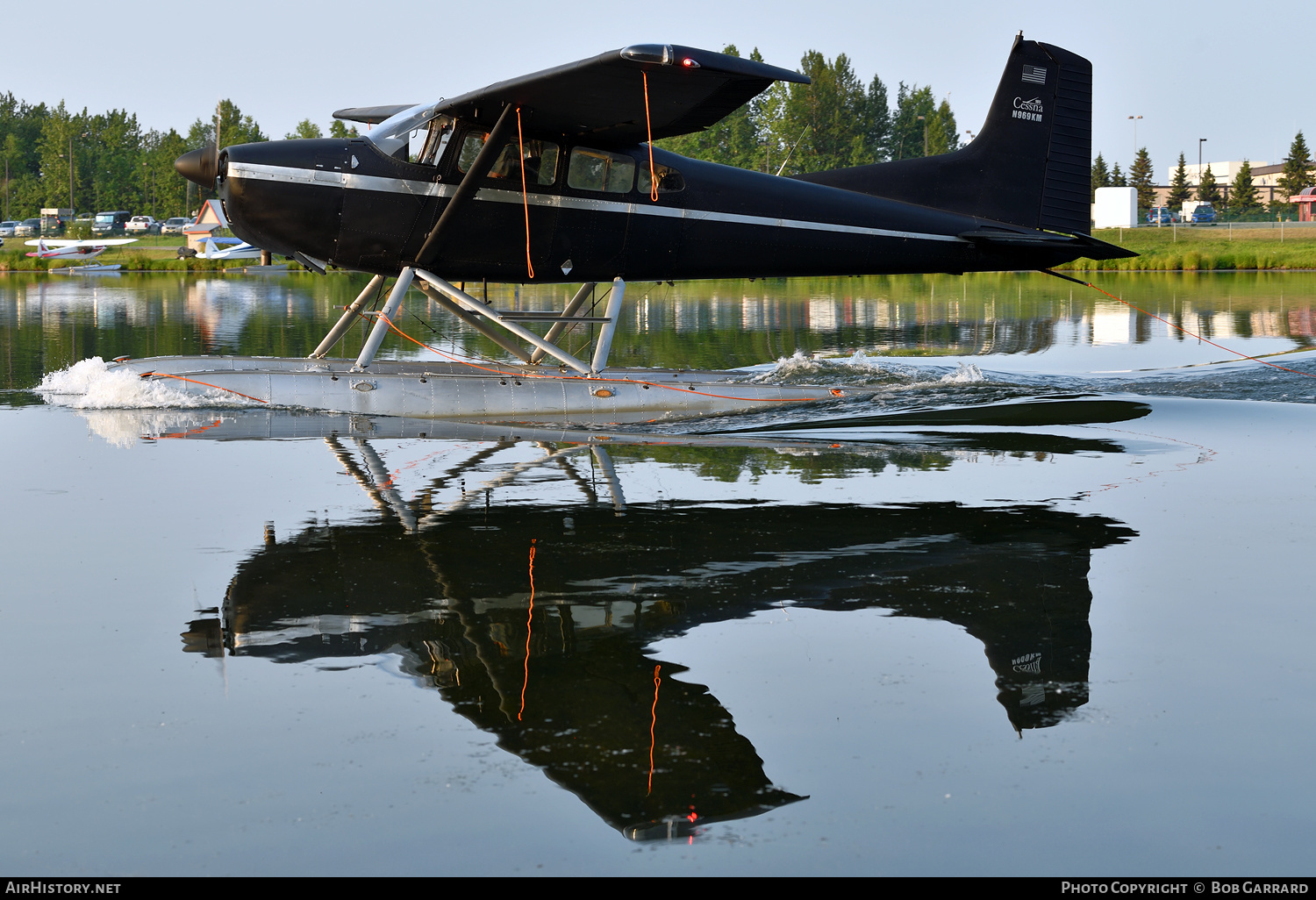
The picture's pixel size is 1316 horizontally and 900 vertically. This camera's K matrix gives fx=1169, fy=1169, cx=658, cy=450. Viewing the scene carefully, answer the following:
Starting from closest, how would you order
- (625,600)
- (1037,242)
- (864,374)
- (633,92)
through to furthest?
(625,600) → (633,92) → (1037,242) → (864,374)

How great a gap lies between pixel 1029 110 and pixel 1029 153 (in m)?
0.51

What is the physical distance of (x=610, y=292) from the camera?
11.7m

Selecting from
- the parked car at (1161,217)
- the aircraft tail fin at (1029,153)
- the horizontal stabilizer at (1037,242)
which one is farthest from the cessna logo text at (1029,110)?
the parked car at (1161,217)

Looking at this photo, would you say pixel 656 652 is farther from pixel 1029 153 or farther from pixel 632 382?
pixel 1029 153

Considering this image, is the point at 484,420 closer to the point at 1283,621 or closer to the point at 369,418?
the point at 369,418

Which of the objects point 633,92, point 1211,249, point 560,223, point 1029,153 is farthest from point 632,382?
point 1211,249

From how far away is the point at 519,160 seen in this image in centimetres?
1116

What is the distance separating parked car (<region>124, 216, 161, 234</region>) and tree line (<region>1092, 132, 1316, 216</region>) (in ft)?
277

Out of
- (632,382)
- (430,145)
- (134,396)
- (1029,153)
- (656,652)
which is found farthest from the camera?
(1029,153)

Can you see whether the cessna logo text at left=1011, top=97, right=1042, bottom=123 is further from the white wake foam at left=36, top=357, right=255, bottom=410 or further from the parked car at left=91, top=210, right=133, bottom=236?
the parked car at left=91, top=210, right=133, bottom=236

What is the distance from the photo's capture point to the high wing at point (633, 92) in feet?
30.1

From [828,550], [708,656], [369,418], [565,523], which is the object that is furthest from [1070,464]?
[369,418]

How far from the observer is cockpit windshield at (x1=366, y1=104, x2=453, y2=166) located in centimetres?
1099

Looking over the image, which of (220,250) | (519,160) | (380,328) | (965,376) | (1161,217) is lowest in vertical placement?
(965,376)
